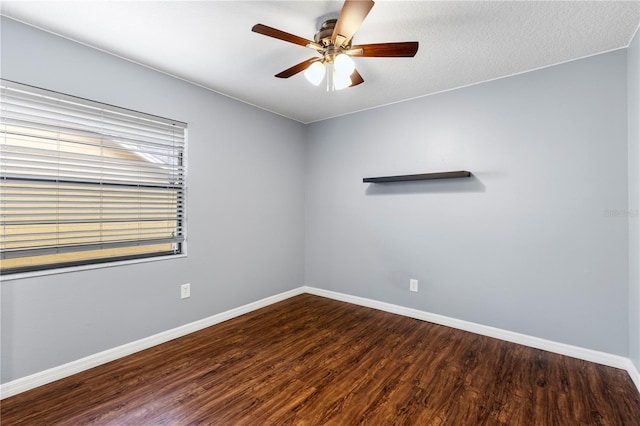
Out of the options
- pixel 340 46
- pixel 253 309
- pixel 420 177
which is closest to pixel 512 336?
pixel 420 177

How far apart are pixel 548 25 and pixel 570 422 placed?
2.44 meters

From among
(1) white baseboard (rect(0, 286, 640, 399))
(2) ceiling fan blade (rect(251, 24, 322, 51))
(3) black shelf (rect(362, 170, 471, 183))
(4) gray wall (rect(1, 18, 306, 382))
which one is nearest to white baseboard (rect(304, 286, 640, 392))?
(1) white baseboard (rect(0, 286, 640, 399))

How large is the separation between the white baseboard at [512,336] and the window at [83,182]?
2.25 m

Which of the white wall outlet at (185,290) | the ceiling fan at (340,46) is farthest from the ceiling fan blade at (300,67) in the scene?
the white wall outlet at (185,290)

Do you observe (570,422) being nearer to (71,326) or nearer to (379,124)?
(379,124)

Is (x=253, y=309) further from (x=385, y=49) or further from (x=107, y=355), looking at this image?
(x=385, y=49)

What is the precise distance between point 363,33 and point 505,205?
194cm

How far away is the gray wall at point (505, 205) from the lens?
227 cm

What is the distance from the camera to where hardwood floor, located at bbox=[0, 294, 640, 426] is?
1694mm

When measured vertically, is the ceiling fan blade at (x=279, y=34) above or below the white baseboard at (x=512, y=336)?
above

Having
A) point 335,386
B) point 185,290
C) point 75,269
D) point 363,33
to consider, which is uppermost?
point 363,33

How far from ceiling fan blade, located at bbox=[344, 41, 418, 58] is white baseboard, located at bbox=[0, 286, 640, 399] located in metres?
2.51

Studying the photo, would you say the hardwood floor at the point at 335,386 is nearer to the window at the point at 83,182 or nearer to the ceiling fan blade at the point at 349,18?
the window at the point at 83,182

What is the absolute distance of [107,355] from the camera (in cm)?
224
